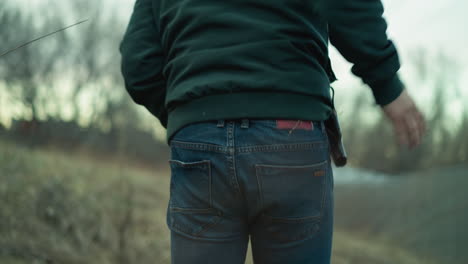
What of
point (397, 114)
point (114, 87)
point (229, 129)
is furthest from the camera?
point (114, 87)

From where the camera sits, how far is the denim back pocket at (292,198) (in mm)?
973

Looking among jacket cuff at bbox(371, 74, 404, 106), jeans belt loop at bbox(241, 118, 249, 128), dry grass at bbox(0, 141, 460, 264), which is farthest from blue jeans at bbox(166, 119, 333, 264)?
dry grass at bbox(0, 141, 460, 264)

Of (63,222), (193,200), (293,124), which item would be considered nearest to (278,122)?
(293,124)

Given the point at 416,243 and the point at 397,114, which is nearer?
the point at 397,114

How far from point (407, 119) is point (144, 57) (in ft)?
2.60

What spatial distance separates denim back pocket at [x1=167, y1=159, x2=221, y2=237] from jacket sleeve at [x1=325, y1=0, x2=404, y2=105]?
480mm

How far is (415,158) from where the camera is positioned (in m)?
16.3

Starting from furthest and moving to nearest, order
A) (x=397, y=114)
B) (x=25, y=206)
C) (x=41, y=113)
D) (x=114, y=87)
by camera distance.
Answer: (x=114, y=87) → (x=41, y=113) → (x=25, y=206) → (x=397, y=114)

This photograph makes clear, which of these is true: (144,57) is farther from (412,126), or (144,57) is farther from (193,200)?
(412,126)

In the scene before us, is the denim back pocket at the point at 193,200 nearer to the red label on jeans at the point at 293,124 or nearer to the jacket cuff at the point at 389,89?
the red label on jeans at the point at 293,124

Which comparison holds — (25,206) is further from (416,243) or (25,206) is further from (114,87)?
(416,243)

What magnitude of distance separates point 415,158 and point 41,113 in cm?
1472

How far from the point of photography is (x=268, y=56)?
99 cm

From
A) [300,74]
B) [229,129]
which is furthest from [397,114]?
[229,129]
